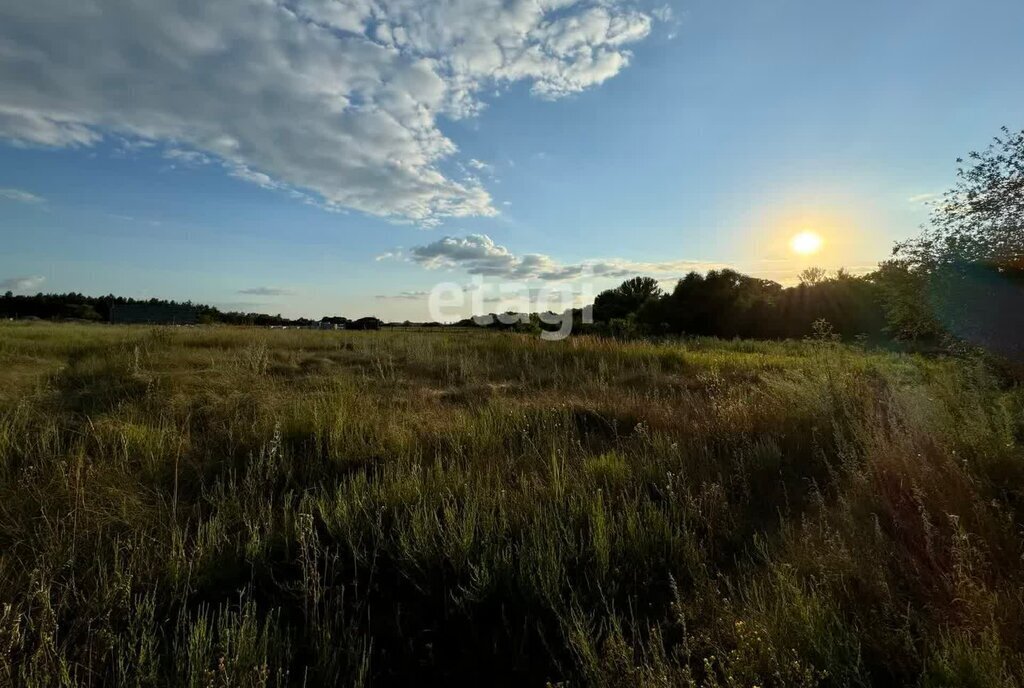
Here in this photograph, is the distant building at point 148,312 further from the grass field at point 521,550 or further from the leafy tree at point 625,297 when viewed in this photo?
the grass field at point 521,550

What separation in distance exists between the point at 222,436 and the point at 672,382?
6818mm

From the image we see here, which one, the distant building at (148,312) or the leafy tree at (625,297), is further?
the distant building at (148,312)

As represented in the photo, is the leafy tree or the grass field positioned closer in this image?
the grass field

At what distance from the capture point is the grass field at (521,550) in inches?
67.7

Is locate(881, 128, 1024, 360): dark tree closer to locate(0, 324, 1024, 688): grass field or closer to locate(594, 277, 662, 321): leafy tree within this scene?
locate(0, 324, 1024, 688): grass field

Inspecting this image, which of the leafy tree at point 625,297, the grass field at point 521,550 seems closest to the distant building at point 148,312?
the leafy tree at point 625,297

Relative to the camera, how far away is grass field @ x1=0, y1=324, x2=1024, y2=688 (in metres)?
1.72

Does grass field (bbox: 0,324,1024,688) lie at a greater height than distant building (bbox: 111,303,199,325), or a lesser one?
lesser

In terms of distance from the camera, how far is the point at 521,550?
237 cm

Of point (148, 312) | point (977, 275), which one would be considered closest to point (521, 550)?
point (977, 275)

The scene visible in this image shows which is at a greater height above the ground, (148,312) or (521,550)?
(148,312)

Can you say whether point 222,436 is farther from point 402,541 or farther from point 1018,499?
point 1018,499

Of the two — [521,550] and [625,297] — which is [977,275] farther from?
[625,297]

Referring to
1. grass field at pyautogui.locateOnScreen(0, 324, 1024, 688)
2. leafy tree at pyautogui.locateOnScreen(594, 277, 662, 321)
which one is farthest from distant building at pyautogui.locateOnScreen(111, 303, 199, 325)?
grass field at pyautogui.locateOnScreen(0, 324, 1024, 688)
